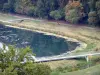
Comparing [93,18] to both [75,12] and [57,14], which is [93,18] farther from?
[57,14]

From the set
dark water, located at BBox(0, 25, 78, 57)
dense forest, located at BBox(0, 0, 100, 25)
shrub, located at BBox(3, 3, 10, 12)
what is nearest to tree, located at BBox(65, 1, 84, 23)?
dense forest, located at BBox(0, 0, 100, 25)

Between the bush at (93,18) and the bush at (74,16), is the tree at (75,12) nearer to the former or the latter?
the bush at (74,16)

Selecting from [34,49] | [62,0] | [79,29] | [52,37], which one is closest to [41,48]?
[34,49]

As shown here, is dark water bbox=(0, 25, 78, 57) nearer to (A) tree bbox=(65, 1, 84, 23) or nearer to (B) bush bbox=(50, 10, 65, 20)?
(A) tree bbox=(65, 1, 84, 23)

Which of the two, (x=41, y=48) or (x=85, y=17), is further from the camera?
(x=85, y=17)

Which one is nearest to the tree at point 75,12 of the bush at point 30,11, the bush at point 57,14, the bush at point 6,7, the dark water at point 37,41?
the bush at point 57,14

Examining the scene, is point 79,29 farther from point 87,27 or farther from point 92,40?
point 92,40
